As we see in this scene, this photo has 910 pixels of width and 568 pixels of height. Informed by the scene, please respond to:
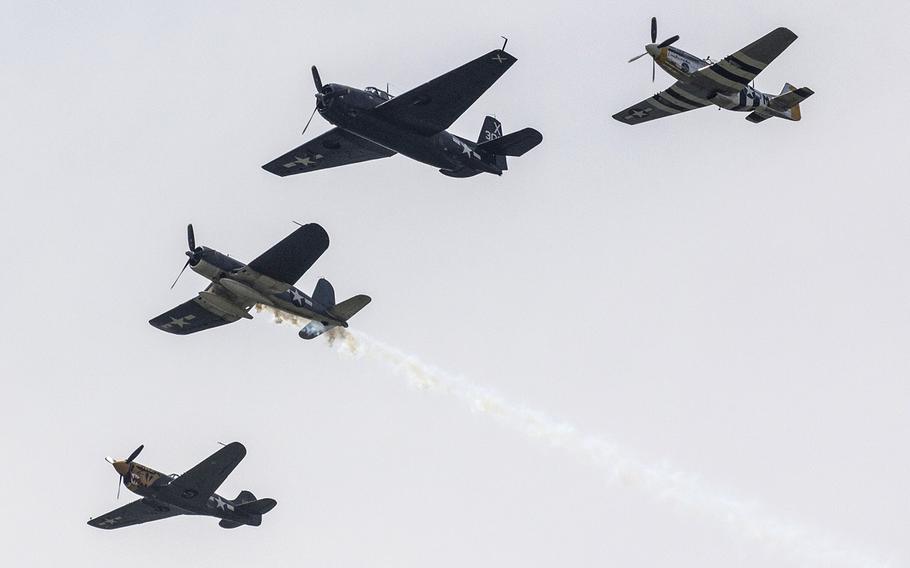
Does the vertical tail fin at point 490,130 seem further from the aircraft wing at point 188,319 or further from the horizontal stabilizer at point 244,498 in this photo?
the horizontal stabilizer at point 244,498

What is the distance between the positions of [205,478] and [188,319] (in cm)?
721

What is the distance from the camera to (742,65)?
57562 mm

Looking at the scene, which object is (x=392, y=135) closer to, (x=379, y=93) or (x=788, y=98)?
(x=379, y=93)

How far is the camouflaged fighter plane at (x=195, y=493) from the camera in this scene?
2392 inches

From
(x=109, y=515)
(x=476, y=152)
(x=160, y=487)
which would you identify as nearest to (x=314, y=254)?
(x=476, y=152)

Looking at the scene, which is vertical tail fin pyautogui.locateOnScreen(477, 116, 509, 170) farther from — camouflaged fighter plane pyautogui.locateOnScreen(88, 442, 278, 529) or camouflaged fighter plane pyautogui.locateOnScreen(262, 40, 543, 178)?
camouflaged fighter plane pyautogui.locateOnScreen(88, 442, 278, 529)

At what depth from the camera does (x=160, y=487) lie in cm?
6188

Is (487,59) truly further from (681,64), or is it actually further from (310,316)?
(310,316)

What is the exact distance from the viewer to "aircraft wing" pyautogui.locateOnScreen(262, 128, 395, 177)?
64625mm

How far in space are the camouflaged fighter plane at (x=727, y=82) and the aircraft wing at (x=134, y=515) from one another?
24981mm

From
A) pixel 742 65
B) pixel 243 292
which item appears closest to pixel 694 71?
pixel 742 65

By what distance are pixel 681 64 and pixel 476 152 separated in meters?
8.42

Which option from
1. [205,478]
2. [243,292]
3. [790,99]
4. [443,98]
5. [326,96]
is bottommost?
[205,478]

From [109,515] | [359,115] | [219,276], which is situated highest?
[359,115]
